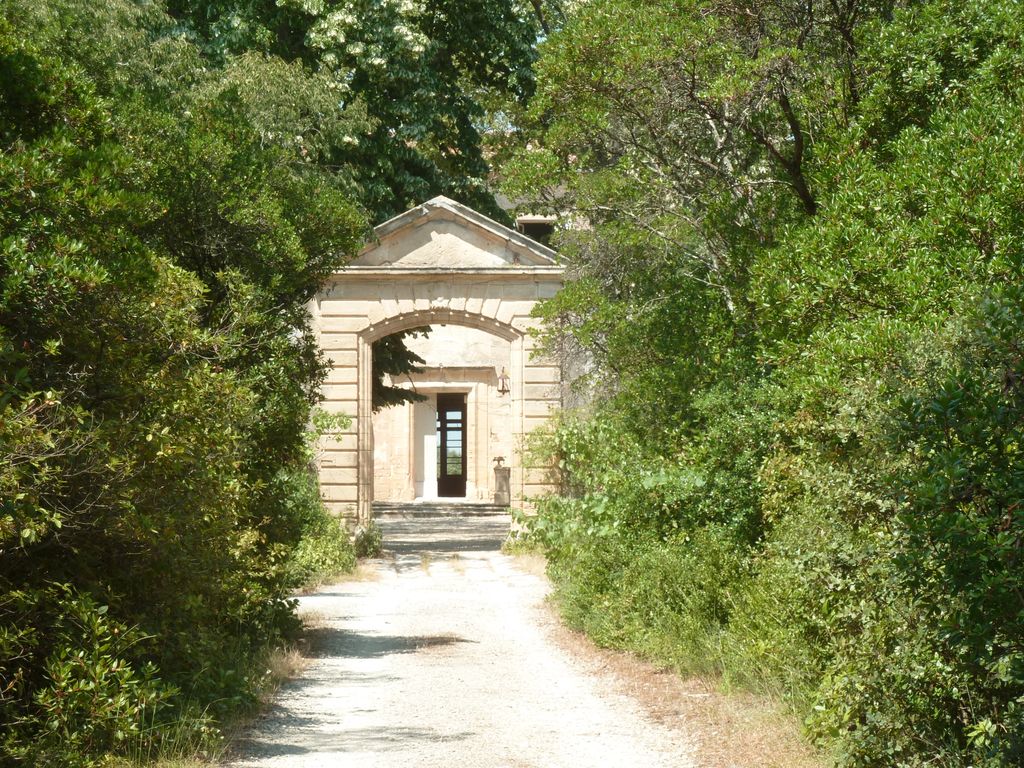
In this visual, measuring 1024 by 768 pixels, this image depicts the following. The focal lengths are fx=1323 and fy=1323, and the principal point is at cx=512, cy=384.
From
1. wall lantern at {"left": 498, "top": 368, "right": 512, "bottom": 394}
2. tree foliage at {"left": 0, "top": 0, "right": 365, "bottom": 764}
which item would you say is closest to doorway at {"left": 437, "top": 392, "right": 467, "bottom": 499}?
wall lantern at {"left": 498, "top": 368, "right": 512, "bottom": 394}

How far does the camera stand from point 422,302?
20.3 metres

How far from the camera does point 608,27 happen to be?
398 inches

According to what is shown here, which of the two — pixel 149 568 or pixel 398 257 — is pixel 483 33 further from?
pixel 149 568

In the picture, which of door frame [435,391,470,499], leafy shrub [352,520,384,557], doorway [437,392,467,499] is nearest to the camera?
leafy shrub [352,520,384,557]

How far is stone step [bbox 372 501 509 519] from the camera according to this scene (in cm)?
3300

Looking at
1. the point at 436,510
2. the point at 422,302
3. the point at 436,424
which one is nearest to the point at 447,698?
the point at 422,302

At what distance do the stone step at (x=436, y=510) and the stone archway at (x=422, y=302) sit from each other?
12.4m

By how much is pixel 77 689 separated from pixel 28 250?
1.89 metres

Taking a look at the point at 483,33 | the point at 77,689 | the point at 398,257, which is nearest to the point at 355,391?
the point at 398,257

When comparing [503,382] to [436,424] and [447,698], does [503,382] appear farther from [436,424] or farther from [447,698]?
[447,698]

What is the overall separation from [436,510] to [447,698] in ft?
80.4

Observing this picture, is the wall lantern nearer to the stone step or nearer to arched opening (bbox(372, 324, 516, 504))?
arched opening (bbox(372, 324, 516, 504))

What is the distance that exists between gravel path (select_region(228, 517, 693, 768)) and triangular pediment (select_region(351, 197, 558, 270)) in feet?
20.5

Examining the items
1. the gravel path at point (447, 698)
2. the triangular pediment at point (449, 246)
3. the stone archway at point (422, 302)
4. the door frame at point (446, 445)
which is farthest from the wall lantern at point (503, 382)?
the gravel path at point (447, 698)
